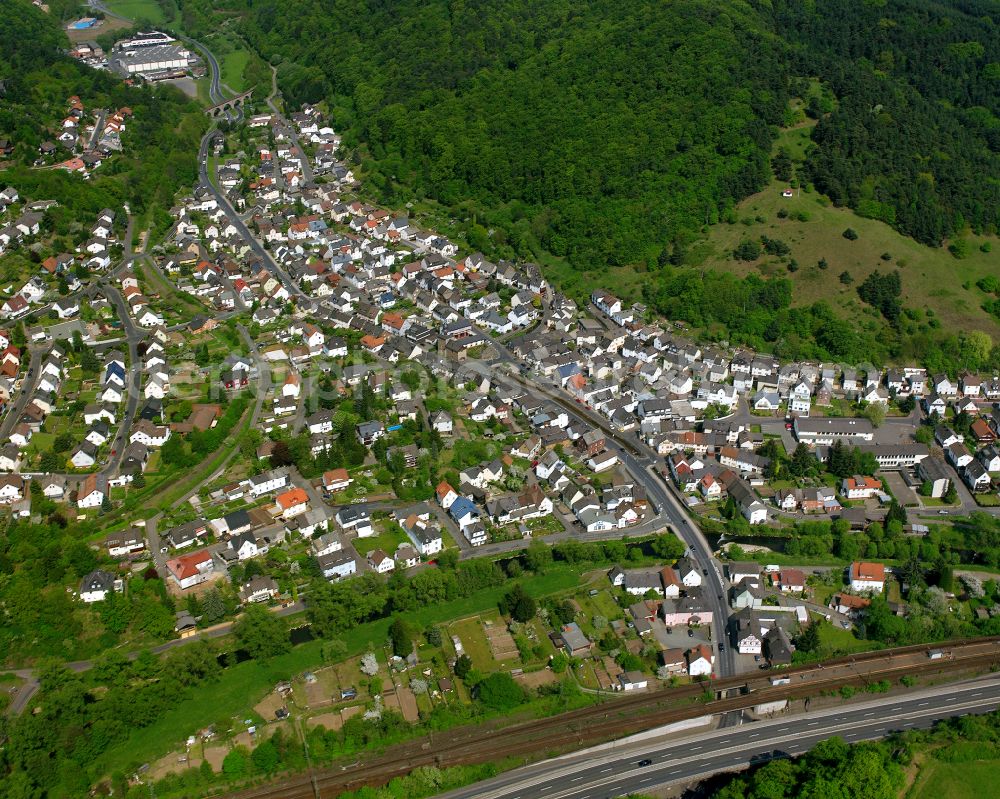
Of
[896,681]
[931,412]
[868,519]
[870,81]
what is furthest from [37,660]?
[870,81]

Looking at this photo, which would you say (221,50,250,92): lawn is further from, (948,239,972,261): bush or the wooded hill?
(948,239,972,261): bush

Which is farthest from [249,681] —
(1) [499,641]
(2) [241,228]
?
(2) [241,228]

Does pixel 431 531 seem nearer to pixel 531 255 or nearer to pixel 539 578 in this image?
pixel 539 578

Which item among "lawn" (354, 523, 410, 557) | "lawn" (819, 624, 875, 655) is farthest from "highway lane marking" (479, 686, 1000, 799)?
"lawn" (354, 523, 410, 557)

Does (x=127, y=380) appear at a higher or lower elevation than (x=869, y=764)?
higher

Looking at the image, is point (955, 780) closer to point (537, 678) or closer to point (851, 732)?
point (851, 732)
